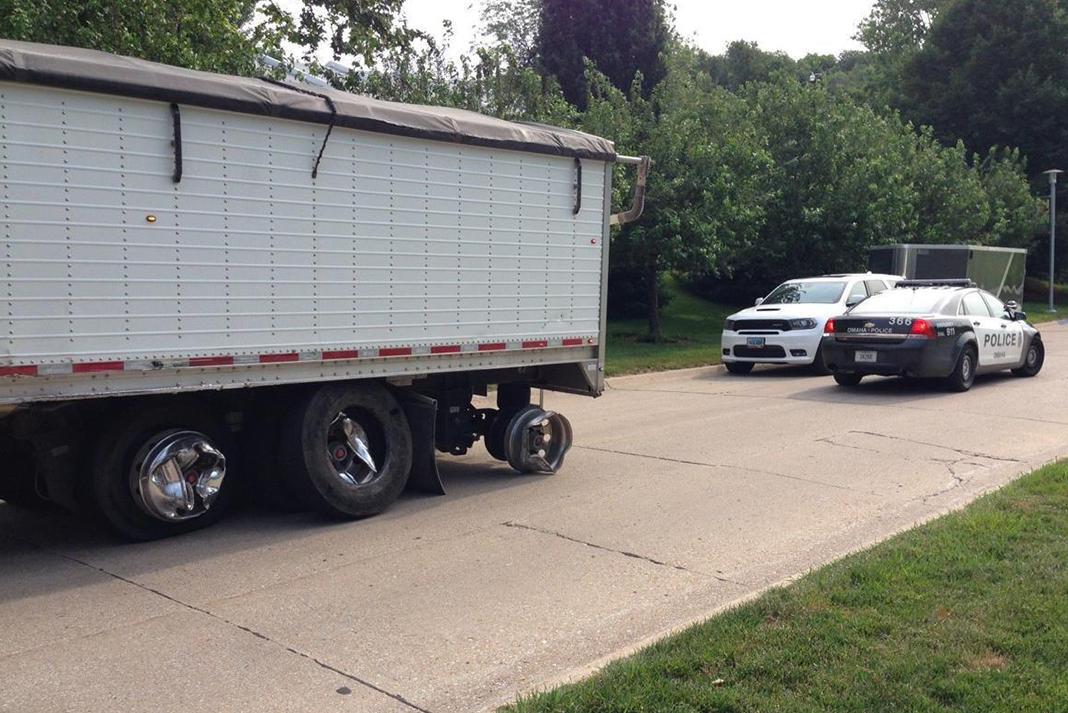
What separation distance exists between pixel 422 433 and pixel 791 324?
35.1ft

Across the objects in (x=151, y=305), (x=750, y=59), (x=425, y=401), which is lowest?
(x=425, y=401)

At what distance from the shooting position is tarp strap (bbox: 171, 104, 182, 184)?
21.8ft

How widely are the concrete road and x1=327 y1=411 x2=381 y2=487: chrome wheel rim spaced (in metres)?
0.35

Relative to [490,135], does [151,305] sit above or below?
below

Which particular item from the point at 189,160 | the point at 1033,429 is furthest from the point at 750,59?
the point at 189,160

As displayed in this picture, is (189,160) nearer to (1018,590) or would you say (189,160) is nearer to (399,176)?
(399,176)

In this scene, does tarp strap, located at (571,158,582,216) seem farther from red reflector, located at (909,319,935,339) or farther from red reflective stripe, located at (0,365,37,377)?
red reflector, located at (909,319,935,339)

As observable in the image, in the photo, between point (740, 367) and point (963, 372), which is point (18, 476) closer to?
point (963, 372)

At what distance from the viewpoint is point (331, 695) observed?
4.62m

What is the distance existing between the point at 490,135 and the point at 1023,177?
38169mm

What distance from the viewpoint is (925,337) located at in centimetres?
1470

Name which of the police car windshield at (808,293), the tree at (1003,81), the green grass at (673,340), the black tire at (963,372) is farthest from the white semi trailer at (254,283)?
the tree at (1003,81)

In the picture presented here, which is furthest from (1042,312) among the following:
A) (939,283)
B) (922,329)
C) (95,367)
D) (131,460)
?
(95,367)

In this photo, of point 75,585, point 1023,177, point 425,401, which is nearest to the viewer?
point 75,585
